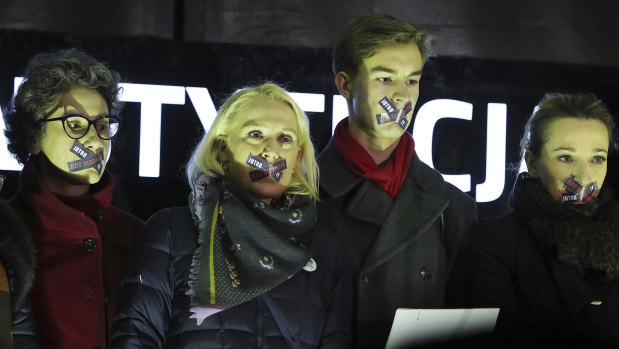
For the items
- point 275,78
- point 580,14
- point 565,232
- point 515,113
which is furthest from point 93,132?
point 580,14

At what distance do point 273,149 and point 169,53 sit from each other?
1287 mm

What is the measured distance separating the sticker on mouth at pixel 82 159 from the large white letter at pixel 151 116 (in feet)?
2.90

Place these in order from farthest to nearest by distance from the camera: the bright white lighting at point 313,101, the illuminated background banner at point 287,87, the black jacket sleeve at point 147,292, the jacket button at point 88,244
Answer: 1. the bright white lighting at point 313,101
2. the illuminated background banner at point 287,87
3. the jacket button at point 88,244
4. the black jacket sleeve at point 147,292

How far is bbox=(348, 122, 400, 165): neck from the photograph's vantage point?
3412 millimetres

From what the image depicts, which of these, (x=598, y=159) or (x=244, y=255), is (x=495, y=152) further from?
(x=244, y=255)

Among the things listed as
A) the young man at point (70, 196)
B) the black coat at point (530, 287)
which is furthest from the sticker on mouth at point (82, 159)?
the black coat at point (530, 287)

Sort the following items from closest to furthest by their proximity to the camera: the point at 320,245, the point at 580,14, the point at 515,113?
1. the point at 320,245
2. the point at 515,113
3. the point at 580,14

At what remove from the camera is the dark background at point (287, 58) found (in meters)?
3.98

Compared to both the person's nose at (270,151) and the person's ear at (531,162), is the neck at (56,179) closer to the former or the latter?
the person's nose at (270,151)

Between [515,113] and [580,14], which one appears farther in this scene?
[580,14]

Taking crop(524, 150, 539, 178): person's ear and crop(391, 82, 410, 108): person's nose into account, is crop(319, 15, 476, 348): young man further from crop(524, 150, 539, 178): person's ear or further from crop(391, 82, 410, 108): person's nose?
crop(524, 150, 539, 178): person's ear

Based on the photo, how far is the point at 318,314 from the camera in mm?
2818

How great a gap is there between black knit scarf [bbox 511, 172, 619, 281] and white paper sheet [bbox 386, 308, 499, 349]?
60 cm

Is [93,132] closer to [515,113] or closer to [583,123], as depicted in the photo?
[583,123]
